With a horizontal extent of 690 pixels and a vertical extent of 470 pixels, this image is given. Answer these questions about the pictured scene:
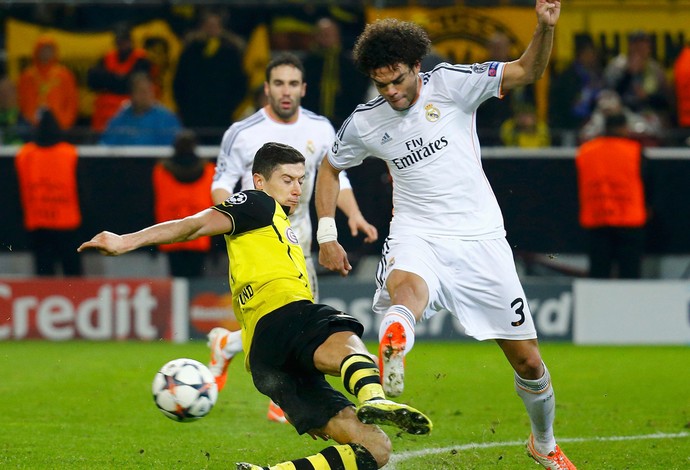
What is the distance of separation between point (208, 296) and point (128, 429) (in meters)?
5.05

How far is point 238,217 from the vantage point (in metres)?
5.66

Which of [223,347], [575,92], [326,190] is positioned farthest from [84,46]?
[326,190]

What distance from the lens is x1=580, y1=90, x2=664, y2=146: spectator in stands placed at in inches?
524

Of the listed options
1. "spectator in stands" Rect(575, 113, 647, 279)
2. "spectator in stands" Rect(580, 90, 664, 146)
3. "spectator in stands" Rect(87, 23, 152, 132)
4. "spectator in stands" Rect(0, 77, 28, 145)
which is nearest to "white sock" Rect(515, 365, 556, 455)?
"spectator in stands" Rect(575, 113, 647, 279)

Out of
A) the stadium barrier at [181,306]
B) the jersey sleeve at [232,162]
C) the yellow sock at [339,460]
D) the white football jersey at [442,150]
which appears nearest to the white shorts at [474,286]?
the white football jersey at [442,150]

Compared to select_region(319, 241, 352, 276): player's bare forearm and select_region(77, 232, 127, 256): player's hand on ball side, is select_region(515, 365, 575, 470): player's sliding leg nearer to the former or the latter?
select_region(319, 241, 352, 276): player's bare forearm

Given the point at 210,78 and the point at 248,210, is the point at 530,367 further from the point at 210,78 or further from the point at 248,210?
the point at 210,78

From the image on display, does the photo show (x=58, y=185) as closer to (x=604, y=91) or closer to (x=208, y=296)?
(x=208, y=296)

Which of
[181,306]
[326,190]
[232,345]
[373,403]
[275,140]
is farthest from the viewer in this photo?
[181,306]

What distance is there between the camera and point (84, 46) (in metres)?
14.9

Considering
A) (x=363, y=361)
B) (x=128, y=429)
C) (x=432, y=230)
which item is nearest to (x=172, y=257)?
(x=128, y=429)

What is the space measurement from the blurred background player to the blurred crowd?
5.06m

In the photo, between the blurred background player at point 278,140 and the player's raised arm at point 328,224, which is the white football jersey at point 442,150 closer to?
the player's raised arm at point 328,224

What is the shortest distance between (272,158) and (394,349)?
1206mm
